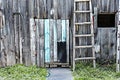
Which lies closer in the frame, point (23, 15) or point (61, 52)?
point (23, 15)

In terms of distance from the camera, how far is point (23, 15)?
913cm

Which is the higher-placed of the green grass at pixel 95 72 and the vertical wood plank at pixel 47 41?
the vertical wood plank at pixel 47 41

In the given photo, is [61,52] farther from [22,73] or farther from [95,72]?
[22,73]

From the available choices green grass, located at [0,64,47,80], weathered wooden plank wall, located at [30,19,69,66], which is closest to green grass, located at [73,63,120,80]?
weathered wooden plank wall, located at [30,19,69,66]

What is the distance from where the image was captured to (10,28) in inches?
361

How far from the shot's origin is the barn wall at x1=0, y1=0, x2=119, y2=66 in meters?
9.09

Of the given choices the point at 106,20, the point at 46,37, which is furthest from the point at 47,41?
the point at 106,20

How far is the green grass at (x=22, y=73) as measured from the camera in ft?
25.5

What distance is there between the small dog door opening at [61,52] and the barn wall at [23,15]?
59 cm

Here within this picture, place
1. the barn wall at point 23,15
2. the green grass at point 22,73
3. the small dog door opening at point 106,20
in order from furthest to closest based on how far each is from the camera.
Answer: the small dog door opening at point 106,20 → the barn wall at point 23,15 → the green grass at point 22,73

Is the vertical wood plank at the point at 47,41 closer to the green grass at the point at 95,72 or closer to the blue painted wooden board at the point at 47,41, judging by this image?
the blue painted wooden board at the point at 47,41

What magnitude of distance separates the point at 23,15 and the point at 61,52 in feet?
6.00

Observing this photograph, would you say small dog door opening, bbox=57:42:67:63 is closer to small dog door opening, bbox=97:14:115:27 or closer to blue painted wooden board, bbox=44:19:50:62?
blue painted wooden board, bbox=44:19:50:62

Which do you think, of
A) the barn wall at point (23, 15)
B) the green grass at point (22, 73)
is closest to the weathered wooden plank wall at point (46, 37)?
the barn wall at point (23, 15)
